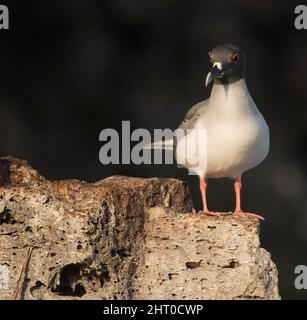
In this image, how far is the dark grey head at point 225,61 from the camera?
4.48 meters

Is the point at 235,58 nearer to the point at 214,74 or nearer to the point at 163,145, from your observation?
the point at 214,74

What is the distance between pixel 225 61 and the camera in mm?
4496

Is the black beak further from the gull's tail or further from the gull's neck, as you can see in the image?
the gull's tail

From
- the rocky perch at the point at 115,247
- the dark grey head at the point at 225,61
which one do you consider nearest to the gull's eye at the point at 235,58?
the dark grey head at the point at 225,61

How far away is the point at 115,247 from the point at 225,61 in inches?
40.6

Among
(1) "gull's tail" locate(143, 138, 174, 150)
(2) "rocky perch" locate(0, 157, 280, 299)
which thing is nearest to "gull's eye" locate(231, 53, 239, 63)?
(1) "gull's tail" locate(143, 138, 174, 150)

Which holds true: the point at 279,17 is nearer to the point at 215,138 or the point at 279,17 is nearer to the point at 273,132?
the point at 273,132

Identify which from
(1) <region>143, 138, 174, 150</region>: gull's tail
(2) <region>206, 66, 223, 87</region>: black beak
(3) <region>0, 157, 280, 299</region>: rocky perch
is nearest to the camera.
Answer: (3) <region>0, 157, 280, 299</region>: rocky perch

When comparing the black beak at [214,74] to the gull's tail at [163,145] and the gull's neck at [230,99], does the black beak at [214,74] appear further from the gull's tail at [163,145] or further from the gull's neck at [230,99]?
the gull's tail at [163,145]

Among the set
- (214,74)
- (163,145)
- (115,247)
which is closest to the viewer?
(115,247)

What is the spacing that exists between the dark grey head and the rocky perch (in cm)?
67

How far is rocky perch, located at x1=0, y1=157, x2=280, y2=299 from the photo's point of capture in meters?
3.73

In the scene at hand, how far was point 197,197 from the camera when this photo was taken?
8.31 m

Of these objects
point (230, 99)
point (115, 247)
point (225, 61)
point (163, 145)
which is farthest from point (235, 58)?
point (115, 247)
